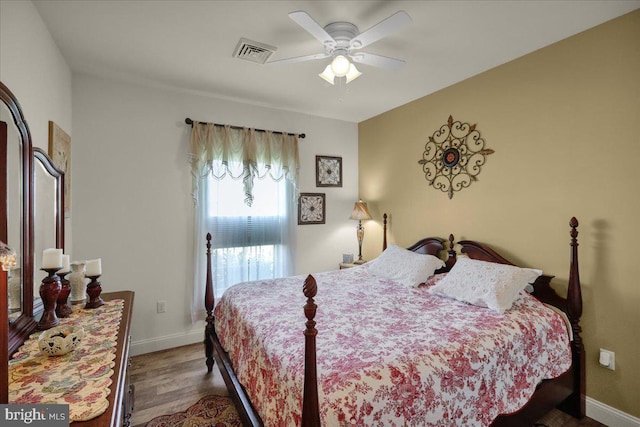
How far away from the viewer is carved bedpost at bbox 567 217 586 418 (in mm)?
2105

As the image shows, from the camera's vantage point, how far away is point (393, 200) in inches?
151

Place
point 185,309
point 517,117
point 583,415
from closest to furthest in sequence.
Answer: point 583,415, point 517,117, point 185,309

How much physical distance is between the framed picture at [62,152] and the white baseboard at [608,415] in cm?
412

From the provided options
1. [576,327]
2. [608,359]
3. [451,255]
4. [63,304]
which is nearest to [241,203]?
[63,304]

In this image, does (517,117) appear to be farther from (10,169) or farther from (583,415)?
(10,169)

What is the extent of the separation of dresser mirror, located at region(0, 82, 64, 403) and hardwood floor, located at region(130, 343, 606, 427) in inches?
46.7

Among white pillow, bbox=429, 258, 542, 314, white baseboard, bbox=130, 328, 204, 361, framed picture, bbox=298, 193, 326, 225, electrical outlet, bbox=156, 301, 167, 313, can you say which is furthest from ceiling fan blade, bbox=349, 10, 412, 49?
white baseboard, bbox=130, 328, 204, 361

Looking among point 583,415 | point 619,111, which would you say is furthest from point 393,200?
point 583,415

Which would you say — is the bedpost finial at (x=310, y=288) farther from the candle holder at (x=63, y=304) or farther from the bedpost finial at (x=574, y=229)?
the bedpost finial at (x=574, y=229)

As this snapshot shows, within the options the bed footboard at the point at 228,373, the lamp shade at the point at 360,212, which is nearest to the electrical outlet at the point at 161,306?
the bed footboard at the point at 228,373

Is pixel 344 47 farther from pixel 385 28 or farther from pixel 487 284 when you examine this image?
pixel 487 284

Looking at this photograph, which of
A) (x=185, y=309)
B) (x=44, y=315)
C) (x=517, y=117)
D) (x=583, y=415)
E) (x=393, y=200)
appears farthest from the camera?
(x=393, y=200)

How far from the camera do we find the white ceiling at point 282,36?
188 cm

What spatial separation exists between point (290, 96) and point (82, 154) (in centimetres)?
208
